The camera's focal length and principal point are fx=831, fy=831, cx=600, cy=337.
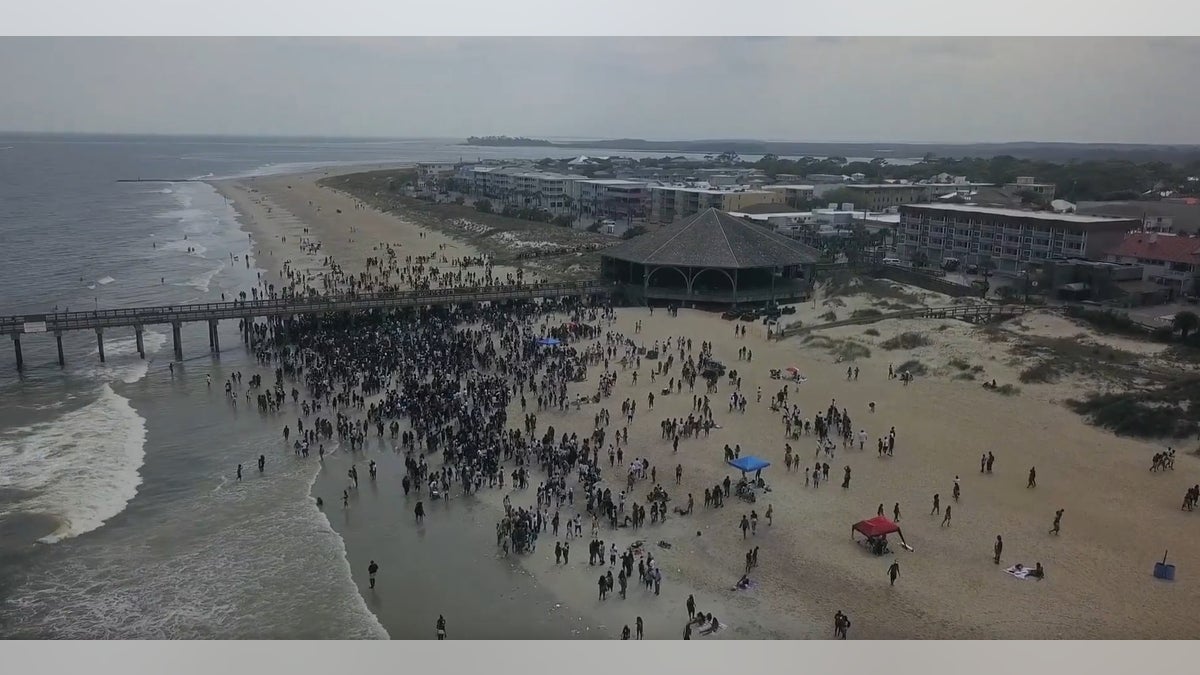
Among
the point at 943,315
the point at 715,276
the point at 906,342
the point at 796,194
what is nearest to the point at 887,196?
the point at 796,194

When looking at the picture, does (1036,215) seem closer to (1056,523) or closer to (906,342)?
(906,342)

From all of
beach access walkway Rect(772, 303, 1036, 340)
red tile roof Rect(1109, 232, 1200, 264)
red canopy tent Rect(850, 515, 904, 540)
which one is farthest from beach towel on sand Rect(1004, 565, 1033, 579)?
red tile roof Rect(1109, 232, 1200, 264)

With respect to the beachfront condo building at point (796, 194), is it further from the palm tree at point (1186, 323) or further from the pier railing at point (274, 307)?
the palm tree at point (1186, 323)

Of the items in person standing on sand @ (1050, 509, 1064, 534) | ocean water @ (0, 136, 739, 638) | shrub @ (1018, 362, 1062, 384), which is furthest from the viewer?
shrub @ (1018, 362, 1062, 384)

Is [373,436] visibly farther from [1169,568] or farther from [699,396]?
[1169,568]

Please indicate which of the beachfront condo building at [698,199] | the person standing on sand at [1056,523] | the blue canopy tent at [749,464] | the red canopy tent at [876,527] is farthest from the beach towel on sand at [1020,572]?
the beachfront condo building at [698,199]

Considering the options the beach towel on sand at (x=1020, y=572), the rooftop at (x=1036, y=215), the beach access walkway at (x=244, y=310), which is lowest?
the beach towel on sand at (x=1020, y=572)

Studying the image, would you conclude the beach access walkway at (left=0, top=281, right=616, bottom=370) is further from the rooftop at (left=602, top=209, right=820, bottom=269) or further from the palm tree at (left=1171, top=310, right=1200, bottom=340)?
the palm tree at (left=1171, top=310, right=1200, bottom=340)
